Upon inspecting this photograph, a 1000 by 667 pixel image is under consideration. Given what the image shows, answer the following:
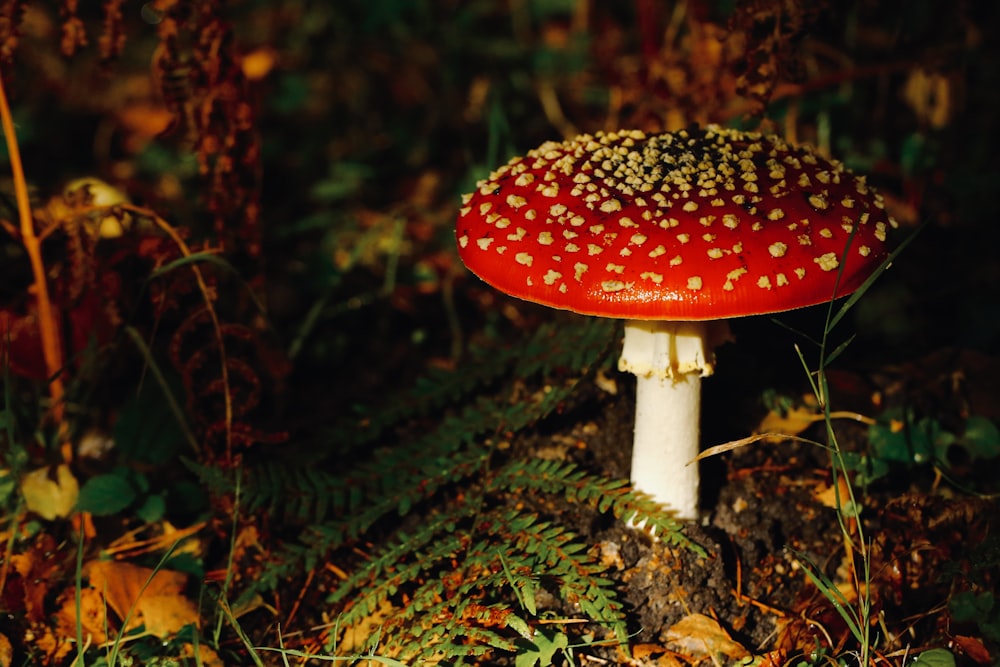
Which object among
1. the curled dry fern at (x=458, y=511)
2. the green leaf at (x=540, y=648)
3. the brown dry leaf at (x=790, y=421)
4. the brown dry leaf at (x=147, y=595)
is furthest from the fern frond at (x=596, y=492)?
the brown dry leaf at (x=147, y=595)

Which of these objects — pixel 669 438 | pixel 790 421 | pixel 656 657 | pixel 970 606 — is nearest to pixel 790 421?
pixel 790 421

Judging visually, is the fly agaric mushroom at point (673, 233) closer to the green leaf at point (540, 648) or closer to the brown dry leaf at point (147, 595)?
the green leaf at point (540, 648)

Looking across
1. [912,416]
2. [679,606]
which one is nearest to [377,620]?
[679,606]

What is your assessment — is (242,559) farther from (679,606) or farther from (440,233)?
(440,233)

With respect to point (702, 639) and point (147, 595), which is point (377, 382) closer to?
point (147, 595)

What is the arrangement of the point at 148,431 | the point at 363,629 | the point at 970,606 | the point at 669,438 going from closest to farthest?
1. the point at 970,606
2. the point at 363,629
3. the point at 669,438
4. the point at 148,431

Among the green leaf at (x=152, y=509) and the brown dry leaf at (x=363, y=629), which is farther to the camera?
the green leaf at (x=152, y=509)
